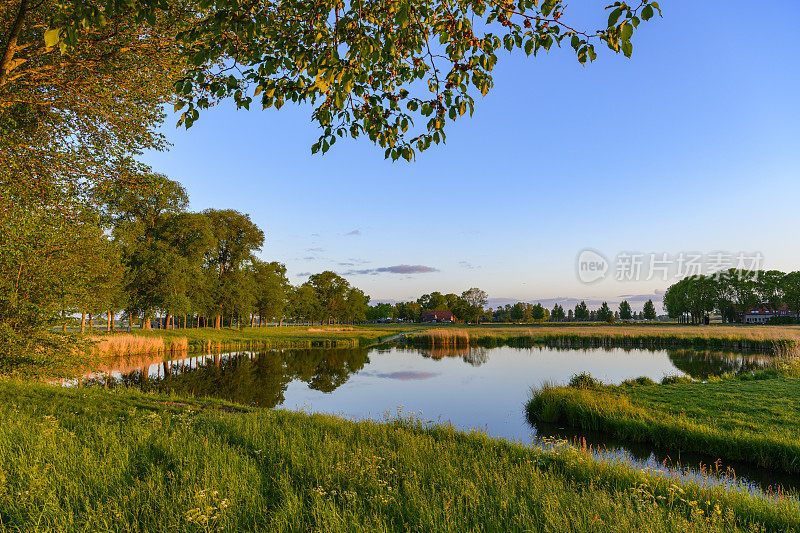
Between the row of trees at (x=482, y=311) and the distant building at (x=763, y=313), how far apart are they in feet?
123

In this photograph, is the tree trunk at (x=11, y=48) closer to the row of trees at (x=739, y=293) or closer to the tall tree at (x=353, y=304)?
the tall tree at (x=353, y=304)

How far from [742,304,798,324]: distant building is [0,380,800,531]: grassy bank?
155037 millimetres

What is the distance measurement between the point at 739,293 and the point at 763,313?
1491 cm

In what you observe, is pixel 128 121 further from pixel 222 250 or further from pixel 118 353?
pixel 222 250

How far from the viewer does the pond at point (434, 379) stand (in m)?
14.1

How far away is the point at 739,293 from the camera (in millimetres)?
123250

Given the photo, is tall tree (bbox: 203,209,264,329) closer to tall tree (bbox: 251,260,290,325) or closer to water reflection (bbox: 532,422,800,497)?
tall tree (bbox: 251,260,290,325)

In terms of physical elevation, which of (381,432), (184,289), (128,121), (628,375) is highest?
(128,121)

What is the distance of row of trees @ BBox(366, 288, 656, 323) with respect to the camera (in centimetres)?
13800

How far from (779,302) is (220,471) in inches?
6541

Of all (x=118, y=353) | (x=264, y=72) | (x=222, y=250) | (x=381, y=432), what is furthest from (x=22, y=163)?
(x=222, y=250)

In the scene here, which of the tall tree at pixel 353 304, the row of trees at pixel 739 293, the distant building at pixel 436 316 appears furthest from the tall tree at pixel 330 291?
the row of trees at pixel 739 293

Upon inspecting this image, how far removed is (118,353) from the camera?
99.8 ft

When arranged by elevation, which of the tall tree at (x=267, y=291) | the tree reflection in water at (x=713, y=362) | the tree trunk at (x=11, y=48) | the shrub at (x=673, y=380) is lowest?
the tree reflection in water at (x=713, y=362)
